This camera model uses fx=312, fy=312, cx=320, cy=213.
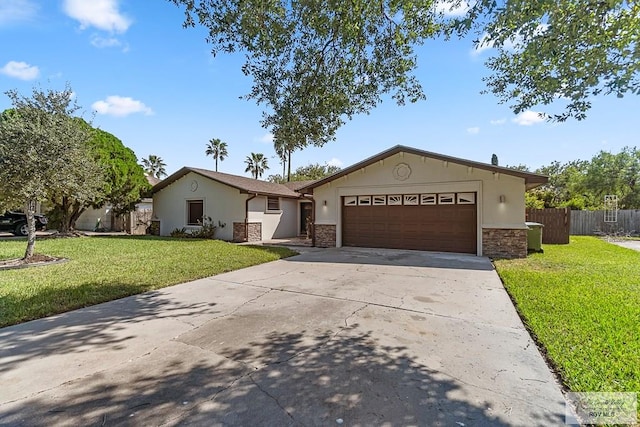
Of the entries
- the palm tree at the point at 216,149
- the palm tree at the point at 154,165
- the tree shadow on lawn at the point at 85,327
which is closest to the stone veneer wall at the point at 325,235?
the tree shadow on lawn at the point at 85,327

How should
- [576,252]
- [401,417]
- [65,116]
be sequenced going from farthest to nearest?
[576,252] < [65,116] < [401,417]

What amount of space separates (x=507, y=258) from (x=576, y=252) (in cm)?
323

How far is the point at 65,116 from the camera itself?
31.8 ft

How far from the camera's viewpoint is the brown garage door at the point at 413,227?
Result: 1186cm

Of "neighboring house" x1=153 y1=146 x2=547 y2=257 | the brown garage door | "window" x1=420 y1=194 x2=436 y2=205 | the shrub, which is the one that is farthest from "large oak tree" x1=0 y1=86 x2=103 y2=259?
"window" x1=420 y1=194 x2=436 y2=205

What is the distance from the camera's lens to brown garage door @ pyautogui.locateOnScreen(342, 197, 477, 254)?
38.9 feet

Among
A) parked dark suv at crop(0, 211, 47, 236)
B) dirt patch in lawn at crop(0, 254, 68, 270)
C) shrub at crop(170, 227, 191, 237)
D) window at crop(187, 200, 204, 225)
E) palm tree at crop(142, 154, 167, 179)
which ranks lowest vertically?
dirt patch in lawn at crop(0, 254, 68, 270)

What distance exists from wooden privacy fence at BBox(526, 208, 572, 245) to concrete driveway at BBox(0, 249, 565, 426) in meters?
11.7

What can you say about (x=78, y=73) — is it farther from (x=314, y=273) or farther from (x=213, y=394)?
(x=213, y=394)

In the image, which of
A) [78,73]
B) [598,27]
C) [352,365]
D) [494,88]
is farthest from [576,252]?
[78,73]

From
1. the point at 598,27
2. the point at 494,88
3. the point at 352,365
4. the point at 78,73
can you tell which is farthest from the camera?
the point at 78,73

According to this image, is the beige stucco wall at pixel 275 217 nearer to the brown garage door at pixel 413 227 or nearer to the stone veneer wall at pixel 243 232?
the stone veneer wall at pixel 243 232

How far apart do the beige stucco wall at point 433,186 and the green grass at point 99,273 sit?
3706 mm

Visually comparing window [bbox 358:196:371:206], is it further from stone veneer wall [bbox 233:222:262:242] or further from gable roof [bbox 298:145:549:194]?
stone veneer wall [bbox 233:222:262:242]
